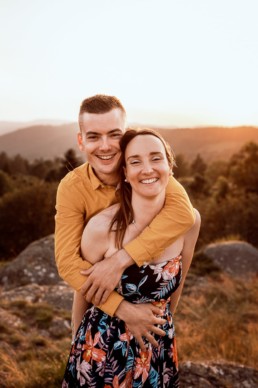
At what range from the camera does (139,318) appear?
198 centimetres

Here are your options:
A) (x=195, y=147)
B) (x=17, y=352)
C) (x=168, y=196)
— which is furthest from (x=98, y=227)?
(x=195, y=147)

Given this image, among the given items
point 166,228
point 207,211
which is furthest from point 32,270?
point 207,211

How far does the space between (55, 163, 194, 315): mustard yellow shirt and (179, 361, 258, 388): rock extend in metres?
1.52

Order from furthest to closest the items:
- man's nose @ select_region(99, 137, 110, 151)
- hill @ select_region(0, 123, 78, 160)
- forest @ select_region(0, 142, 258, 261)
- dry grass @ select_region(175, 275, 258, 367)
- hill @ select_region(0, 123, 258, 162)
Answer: hill @ select_region(0, 123, 78, 160) → hill @ select_region(0, 123, 258, 162) → forest @ select_region(0, 142, 258, 261) → dry grass @ select_region(175, 275, 258, 367) → man's nose @ select_region(99, 137, 110, 151)

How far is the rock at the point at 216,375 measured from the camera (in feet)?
10.1

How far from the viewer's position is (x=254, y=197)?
75.7ft

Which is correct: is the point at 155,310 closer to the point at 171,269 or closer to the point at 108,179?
the point at 171,269

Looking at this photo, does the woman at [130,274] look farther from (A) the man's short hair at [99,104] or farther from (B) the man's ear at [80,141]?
(B) the man's ear at [80,141]

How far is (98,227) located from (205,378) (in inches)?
74.4

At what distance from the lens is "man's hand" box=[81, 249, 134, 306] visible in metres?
1.93

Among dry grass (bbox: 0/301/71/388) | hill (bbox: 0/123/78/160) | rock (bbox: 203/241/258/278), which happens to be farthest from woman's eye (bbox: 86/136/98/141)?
hill (bbox: 0/123/78/160)

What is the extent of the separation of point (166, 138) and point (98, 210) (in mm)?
95641

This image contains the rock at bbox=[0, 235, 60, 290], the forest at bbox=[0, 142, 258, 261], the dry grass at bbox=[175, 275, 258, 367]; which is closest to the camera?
the dry grass at bbox=[175, 275, 258, 367]

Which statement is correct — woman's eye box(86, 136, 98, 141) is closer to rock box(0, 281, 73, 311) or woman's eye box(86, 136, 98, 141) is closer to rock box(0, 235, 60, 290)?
rock box(0, 281, 73, 311)
